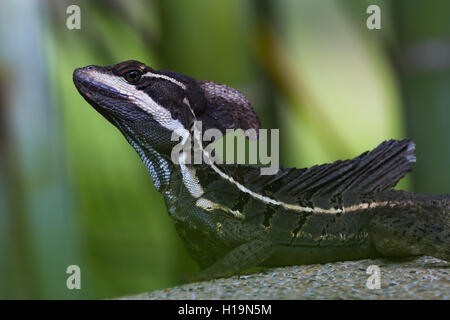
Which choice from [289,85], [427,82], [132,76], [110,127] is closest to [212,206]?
[132,76]

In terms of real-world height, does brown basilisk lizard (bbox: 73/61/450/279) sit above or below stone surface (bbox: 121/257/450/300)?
above

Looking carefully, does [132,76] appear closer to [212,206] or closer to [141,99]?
[141,99]

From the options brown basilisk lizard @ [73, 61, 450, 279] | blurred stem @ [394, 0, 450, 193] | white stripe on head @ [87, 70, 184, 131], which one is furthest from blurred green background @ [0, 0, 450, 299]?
white stripe on head @ [87, 70, 184, 131]

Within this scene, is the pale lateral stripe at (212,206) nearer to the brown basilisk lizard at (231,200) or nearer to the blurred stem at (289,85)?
the brown basilisk lizard at (231,200)

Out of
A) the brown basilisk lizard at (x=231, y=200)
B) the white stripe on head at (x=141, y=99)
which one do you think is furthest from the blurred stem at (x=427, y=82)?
the white stripe on head at (x=141, y=99)

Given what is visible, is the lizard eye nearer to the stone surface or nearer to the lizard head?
the lizard head
